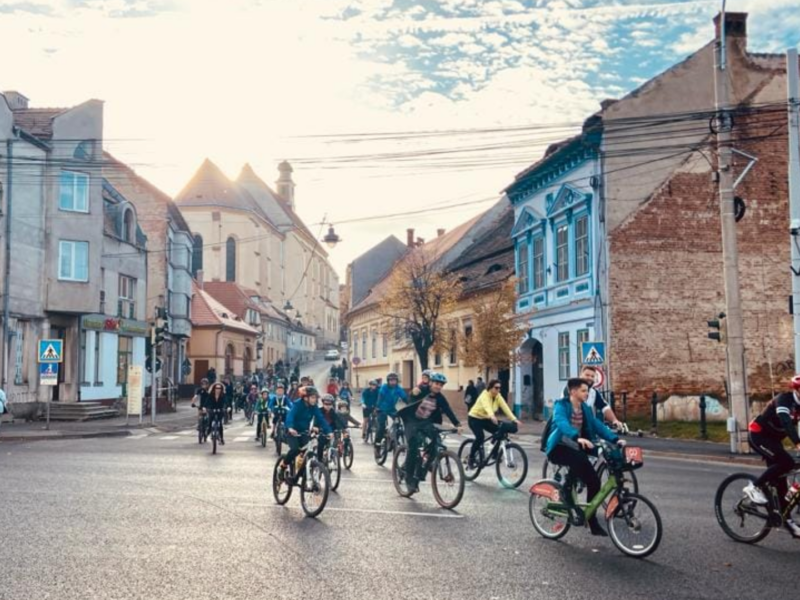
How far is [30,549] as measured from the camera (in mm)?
8422

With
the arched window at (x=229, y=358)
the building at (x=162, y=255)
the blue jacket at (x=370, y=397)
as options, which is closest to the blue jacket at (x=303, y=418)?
the blue jacket at (x=370, y=397)

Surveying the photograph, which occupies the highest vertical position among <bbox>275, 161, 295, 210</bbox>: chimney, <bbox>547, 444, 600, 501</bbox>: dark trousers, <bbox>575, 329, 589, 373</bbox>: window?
<bbox>275, 161, 295, 210</bbox>: chimney

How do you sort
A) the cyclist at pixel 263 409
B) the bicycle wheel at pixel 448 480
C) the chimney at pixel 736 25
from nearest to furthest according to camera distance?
the bicycle wheel at pixel 448 480, the cyclist at pixel 263 409, the chimney at pixel 736 25

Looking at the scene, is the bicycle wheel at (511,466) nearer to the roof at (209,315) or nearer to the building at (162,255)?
the building at (162,255)

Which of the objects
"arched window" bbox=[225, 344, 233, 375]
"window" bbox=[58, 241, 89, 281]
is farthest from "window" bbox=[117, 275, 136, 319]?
"arched window" bbox=[225, 344, 233, 375]

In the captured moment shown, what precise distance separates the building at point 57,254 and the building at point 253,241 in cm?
3401

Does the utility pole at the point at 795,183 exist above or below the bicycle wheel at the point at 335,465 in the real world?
above

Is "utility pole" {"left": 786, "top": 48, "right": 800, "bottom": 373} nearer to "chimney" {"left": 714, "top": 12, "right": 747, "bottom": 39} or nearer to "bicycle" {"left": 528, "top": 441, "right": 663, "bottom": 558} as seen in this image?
"bicycle" {"left": 528, "top": 441, "right": 663, "bottom": 558}

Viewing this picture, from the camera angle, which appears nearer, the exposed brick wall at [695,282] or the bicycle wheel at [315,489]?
the bicycle wheel at [315,489]

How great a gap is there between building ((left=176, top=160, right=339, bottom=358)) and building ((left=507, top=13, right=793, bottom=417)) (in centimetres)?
4483

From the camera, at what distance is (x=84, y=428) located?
28516mm

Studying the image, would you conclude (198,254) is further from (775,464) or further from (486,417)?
(775,464)

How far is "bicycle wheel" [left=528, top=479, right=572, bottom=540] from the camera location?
9.08 metres

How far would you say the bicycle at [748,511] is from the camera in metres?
8.89
